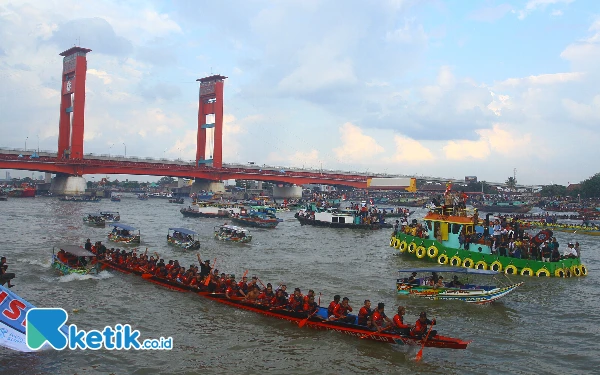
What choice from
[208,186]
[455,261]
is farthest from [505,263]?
[208,186]

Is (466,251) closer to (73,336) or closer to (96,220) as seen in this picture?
(73,336)

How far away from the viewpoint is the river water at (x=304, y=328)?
45.4 feet

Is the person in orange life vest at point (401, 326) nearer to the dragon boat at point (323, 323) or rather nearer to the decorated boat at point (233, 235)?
the dragon boat at point (323, 323)

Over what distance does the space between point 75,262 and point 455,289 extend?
1735cm

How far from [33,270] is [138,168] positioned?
205ft

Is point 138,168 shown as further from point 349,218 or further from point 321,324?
point 321,324

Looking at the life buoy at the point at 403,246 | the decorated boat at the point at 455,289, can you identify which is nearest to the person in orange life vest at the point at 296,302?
the decorated boat at the point at 455,289

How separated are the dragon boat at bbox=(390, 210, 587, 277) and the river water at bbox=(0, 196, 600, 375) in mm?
758

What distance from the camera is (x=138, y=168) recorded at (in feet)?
282

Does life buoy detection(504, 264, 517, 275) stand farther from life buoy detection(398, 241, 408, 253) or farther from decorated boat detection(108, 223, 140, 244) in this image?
decorated boat detection(108, 223, 140, 244)

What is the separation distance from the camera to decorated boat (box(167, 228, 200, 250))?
34.1 meters

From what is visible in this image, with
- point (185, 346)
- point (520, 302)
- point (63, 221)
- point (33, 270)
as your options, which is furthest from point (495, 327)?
point (63, 221)

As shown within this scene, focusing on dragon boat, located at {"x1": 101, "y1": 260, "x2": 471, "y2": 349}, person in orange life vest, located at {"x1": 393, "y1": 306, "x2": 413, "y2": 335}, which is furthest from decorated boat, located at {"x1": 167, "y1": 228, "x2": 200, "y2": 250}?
person in orange life vest, located at {"x1": 393, "y1": 306, "x2": 413, "y2": 335}

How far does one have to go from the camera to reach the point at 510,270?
2586 centimetres
